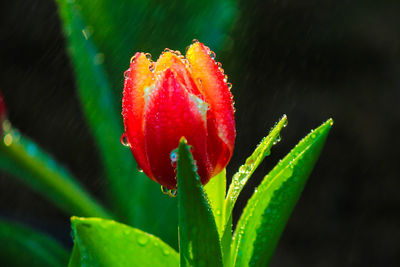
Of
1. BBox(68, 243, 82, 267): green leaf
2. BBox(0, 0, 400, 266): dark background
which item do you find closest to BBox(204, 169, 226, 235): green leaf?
BBox(68, 243, 82, 267): green leaf

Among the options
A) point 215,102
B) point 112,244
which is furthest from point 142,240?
point 215,102

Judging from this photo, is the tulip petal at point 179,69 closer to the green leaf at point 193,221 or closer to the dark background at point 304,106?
the green leaf at point 193,221

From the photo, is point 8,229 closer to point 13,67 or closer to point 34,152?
point 34,152

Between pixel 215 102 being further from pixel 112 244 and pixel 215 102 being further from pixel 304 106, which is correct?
pixel 304 106

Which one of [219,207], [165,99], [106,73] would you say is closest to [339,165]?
[106,73]

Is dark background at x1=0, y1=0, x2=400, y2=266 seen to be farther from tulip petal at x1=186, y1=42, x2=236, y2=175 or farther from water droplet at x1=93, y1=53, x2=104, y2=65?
tulip petal at x1=186, y1=42, x2=236, y2=175
